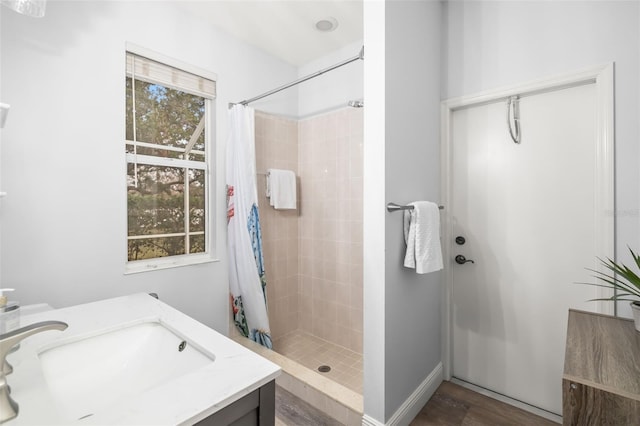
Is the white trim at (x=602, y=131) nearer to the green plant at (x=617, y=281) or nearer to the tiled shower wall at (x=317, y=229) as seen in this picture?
the green plant at (x=617, y=281)

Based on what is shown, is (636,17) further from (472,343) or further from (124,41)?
(124,41)

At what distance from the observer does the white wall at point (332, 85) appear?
242cm

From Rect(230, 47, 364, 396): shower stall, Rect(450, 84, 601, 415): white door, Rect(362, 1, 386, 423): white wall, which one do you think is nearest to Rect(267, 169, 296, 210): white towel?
Rect(230, 47, 364, 396): shower stall

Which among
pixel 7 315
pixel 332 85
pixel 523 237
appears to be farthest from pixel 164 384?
pixel 332 85

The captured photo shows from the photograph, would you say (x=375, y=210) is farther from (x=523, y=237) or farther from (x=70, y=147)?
(x=70, y=147)

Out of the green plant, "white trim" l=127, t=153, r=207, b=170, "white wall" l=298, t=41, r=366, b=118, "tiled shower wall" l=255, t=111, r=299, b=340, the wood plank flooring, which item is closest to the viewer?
the green plant

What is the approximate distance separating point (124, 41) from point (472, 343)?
2799 mm

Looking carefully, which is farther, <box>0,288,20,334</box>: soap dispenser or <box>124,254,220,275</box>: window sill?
<box>124,254,220,275</box>: window sill

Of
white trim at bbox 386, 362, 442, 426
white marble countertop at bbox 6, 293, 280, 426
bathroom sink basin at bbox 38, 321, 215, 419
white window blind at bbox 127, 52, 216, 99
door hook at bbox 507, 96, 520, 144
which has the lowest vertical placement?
white trim at bbox 386, 362, 442, 426

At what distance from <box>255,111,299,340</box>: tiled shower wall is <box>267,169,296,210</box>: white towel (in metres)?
0.10

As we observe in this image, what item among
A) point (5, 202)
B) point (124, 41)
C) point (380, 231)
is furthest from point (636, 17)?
point (5, 202)

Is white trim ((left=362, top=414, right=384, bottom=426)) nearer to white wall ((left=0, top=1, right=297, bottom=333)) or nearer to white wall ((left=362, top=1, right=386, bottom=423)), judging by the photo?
white wall ((left=362, top=1, right=386, bottom=423))

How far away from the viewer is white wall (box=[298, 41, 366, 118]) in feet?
7.93

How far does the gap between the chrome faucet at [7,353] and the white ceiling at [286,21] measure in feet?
6.67
